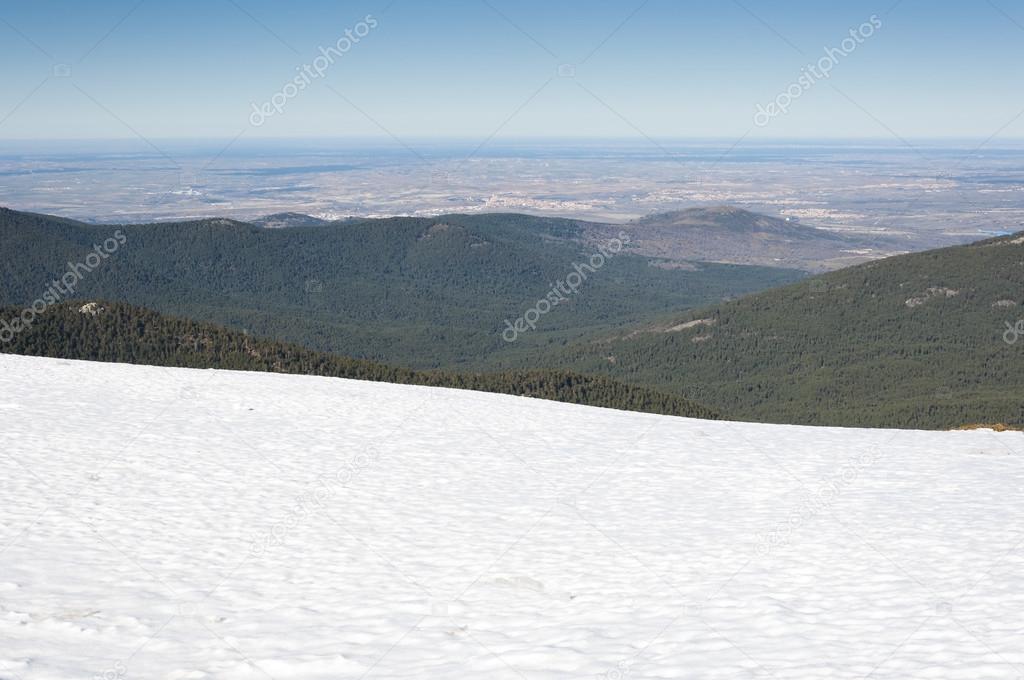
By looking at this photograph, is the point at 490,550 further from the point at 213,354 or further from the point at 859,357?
the point at 859,357

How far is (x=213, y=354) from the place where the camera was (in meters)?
74.4

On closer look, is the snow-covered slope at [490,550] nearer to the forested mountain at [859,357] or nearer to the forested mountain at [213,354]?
the forested mountain at [213,354]

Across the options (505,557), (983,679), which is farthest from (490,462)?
(983,679)

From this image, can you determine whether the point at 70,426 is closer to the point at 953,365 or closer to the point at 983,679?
the point at 983,679

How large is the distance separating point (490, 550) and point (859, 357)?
163 m

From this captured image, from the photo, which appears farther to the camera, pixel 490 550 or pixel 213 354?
pixel 213 354

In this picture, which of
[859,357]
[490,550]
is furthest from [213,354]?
[859,357]

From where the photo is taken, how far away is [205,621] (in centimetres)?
1167

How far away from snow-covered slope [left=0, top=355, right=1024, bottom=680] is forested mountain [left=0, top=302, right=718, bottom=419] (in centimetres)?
4236

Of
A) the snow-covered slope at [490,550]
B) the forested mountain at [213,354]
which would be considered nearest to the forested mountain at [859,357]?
the forested mountain at [213,354]

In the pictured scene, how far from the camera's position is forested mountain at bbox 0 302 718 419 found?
231 feet

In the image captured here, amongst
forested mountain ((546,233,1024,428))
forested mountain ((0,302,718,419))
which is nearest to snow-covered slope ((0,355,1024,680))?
forested mountain ((0,302,718,419))

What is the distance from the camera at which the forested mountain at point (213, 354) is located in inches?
2771

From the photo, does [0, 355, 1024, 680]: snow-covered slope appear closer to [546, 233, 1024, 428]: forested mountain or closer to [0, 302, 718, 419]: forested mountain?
[0, 302, 718, 419]: forested mountain
